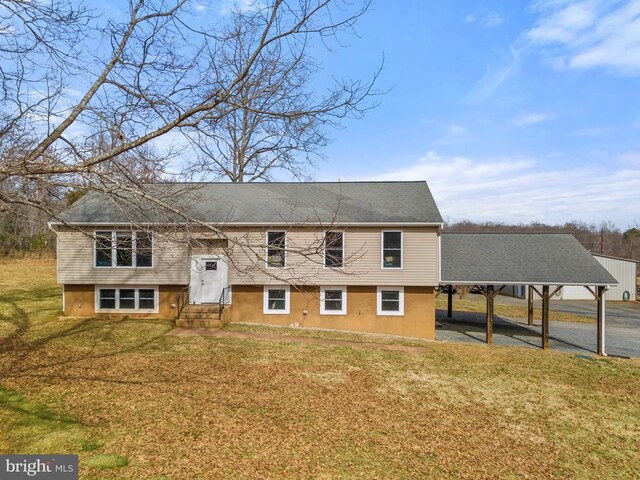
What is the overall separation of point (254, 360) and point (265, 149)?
19930 millimetres

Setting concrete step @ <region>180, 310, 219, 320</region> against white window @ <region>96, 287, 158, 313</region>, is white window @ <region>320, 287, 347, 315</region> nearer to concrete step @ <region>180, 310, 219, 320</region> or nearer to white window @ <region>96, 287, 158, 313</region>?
concrete step @ <region>180, 310, 219, 320</region>

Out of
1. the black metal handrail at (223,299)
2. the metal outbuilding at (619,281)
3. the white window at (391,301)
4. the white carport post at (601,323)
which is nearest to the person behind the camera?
the black metal handrail at (223,299)

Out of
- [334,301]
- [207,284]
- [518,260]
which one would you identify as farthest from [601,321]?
[207,284]

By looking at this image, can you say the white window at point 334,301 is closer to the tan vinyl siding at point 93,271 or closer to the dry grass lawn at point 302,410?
the dry grass lawn at point 302,410

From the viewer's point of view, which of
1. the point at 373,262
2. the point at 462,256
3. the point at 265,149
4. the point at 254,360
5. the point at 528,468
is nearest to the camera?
the point at 528,468

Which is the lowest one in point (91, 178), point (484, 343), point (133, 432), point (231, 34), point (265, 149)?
point (484, 343)

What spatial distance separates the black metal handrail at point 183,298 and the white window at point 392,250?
26.4 feet

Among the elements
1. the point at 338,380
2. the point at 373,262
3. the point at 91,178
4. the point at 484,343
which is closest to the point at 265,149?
the point at 373,262

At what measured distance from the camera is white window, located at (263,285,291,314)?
15.6 meters

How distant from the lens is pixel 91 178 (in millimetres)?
5055

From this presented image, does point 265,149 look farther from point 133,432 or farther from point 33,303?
point 133,432

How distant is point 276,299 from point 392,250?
5.12 metres

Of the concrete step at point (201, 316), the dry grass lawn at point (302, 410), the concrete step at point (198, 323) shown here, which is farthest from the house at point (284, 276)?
the dry grass lawn at point (302, 410)

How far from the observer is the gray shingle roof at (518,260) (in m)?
15.3
